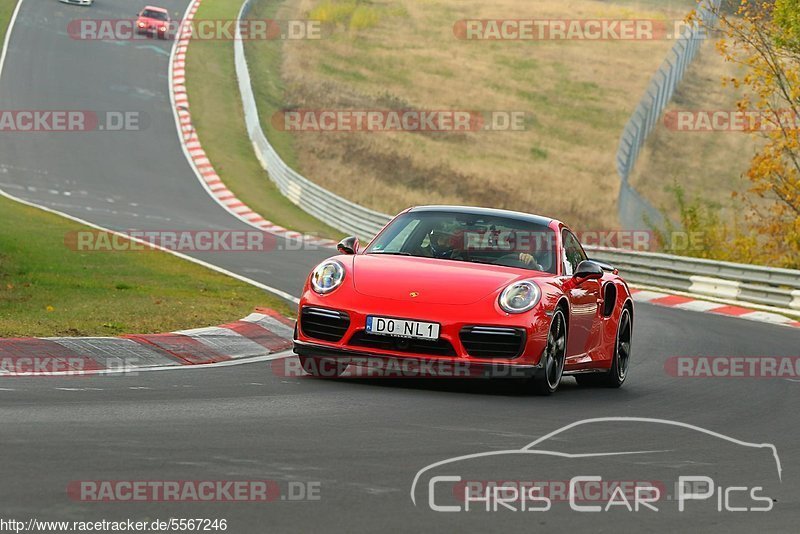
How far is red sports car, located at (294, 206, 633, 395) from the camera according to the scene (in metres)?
9.72

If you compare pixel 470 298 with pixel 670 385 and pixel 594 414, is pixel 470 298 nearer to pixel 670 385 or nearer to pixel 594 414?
pixel 594 414

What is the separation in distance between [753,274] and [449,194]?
1660 centimetres

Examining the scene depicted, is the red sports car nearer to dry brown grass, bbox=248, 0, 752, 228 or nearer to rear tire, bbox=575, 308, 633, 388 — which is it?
rear tire, bbox=575, 308, 633, 388

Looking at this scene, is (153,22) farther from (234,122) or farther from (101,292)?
(101,292)

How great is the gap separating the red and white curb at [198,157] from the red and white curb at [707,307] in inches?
275

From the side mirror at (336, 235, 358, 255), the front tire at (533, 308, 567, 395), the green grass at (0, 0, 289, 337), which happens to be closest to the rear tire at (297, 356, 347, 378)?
the side mirror at (336, 235, 358, 255)

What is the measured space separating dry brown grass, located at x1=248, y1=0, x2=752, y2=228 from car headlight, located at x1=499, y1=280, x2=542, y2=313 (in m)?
26.5

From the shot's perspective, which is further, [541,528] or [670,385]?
[670,385]

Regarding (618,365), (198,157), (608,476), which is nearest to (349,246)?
(618,365)

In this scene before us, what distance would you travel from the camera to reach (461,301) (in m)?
9.83

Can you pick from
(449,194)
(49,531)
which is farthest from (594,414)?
(449,194)

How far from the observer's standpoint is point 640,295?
78.7 ft

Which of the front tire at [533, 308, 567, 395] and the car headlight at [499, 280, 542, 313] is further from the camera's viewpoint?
the front tire at [533, 308, 567, 395]

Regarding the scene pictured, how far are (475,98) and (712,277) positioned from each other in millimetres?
28231
